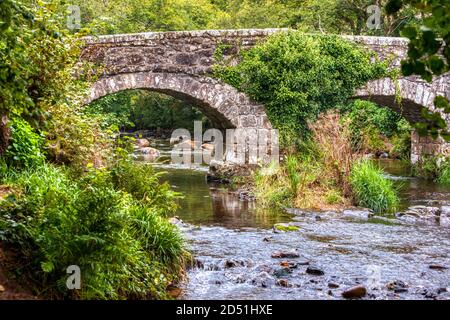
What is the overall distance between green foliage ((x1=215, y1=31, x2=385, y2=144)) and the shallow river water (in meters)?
2.91

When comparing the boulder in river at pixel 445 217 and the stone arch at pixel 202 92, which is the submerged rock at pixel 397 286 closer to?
the boulder in river at pixel 445 217

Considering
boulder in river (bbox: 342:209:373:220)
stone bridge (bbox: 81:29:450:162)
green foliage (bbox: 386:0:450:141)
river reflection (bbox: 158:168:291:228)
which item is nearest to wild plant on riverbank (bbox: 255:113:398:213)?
boulder in river (bbox: 342:209:373:220)

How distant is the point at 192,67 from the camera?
14.8 m

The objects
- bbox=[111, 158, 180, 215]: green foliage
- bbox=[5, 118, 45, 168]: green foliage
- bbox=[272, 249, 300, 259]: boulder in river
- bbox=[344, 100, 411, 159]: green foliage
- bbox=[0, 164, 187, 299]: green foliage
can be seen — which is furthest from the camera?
bbox=[344, 100, 411, 159]: green foliage

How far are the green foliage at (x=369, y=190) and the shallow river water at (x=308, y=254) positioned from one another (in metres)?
0.63

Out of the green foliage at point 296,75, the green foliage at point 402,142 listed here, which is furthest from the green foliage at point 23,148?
the green foliage at point 402,142

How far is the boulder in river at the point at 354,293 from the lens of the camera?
6902mm

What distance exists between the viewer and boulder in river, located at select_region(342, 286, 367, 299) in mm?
6902

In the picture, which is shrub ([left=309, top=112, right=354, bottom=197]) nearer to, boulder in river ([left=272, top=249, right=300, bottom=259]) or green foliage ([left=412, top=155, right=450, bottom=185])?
boulder in river ([left=272, top=249, right=300, bottom=259])

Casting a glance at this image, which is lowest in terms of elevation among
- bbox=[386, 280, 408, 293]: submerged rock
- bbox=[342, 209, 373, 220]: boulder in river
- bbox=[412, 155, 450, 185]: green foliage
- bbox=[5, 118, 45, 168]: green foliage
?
bbox=[386, 280, 408, 293]: submerged rock

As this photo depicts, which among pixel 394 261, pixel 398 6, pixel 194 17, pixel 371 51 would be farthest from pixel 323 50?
pixel 194 17

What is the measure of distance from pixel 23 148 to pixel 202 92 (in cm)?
729
